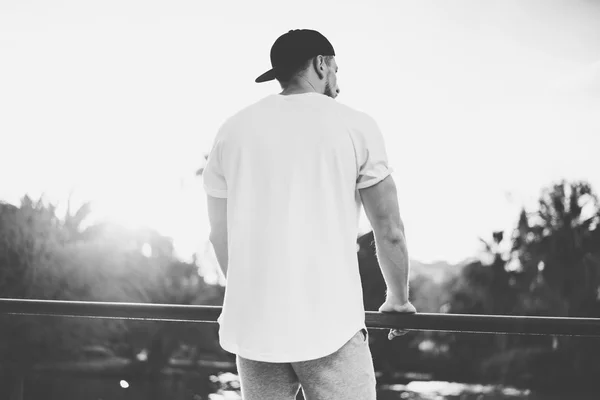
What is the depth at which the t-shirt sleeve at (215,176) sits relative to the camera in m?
1.13

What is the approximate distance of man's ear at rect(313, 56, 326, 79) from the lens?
3.78ft

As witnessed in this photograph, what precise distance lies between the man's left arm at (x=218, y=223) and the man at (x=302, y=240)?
9 centimetres

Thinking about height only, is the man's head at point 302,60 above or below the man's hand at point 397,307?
above

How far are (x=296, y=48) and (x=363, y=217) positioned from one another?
23066 mm

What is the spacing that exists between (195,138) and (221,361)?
1940 centimetres

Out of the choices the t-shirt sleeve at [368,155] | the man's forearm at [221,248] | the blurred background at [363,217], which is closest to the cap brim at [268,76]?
the t-shirt sleeve at [368,155]

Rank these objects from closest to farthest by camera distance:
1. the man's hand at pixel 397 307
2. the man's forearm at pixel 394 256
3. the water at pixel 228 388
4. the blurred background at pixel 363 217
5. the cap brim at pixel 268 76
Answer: the man's forearm at pixel 394 256 → the cap brim at pixel 268 76 → the man's hand at pixel 397 307 → the water at pixel 228 388 → the blurred background at pixel 363 217

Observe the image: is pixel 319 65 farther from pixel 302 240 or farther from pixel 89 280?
pixel 89 280

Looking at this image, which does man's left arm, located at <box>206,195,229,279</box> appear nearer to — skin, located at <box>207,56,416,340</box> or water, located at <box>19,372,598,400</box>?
skin, located at <box>207,56,416,340</box>

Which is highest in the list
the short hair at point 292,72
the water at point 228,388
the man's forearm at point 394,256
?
the short hair at point 292,72

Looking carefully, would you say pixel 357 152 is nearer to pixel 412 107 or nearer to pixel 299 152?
pixel 299 152

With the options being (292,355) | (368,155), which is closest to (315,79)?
(368,155)

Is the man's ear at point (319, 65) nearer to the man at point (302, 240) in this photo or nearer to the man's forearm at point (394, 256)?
the man at point (302, 240)

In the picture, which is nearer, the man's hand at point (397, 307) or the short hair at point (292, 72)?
the short hair at point (292, 72)
